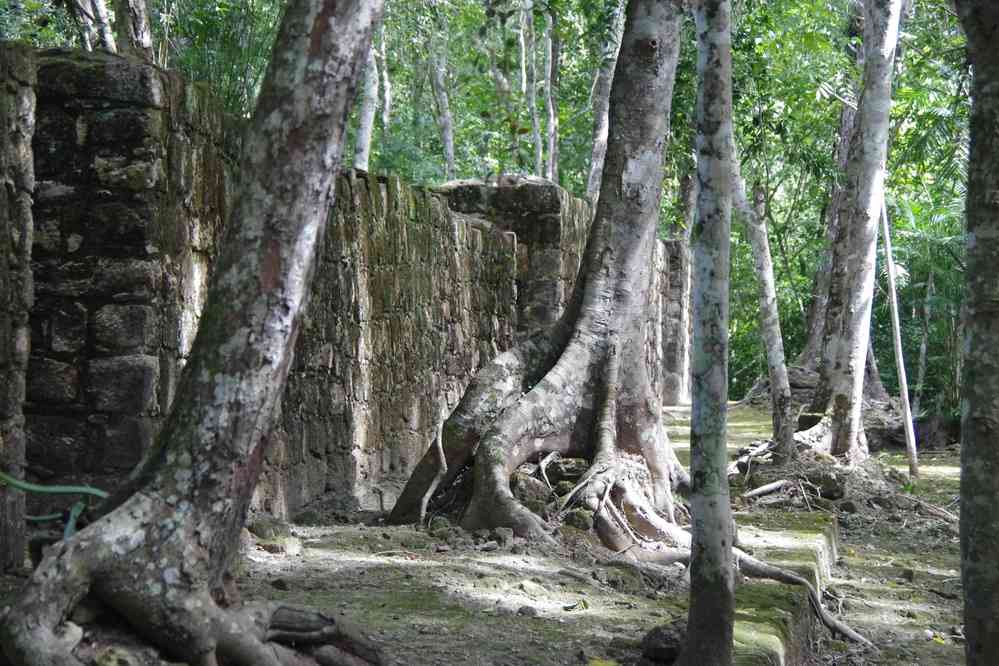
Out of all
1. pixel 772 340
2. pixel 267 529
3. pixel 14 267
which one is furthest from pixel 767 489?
pixel 14 267

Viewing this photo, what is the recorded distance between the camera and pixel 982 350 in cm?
362

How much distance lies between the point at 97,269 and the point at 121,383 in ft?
1.56

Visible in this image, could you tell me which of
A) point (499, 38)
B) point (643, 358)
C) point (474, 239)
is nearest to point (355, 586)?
point (643, 358)

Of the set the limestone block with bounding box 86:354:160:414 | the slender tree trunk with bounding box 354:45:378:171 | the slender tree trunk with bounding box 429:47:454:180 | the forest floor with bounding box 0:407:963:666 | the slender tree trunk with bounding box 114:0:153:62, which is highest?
the slender tree trunk with bounding box 429:47:454:180

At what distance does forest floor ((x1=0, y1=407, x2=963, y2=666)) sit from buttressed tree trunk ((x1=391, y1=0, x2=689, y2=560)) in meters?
0.62

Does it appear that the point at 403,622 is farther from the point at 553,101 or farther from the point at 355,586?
the point at 553,101

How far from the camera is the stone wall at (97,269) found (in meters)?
4.86

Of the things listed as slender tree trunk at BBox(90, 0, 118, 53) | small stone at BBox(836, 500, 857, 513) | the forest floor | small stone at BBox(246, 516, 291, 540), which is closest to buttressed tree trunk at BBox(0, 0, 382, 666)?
the forest floor

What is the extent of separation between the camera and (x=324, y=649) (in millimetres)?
3615

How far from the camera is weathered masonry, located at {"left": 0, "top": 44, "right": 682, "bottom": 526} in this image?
485cm

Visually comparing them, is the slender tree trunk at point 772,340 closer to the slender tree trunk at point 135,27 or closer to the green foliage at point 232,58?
the green foliage at point 232,58

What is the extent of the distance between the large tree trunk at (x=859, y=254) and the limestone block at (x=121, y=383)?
22.2ft

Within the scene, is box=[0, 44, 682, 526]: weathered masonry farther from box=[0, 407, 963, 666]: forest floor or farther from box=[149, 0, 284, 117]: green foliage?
box=[149, 0, 284, 117]: green foliage

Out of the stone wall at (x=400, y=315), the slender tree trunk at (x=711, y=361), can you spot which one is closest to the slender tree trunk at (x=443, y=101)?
the stone wall at (x=400, y=315)
